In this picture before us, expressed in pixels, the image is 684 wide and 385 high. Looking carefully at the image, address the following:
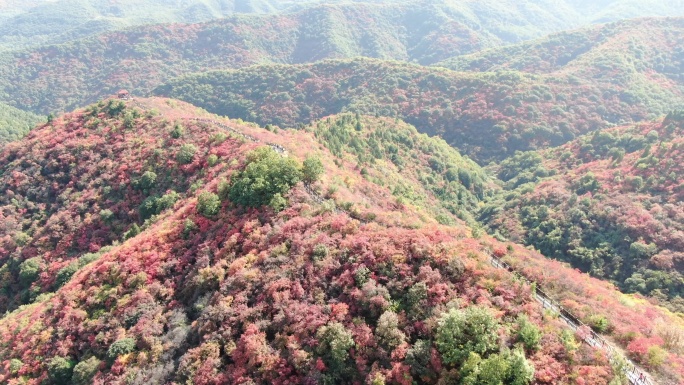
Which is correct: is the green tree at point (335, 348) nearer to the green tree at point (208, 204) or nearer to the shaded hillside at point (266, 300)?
the shaded hillside at point (266, 300)

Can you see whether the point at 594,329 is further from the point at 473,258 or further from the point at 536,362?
the point at 473,258

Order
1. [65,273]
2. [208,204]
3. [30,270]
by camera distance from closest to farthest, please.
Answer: [208,204]
[65,273]
[30,270]

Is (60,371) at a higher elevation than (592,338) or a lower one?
lower

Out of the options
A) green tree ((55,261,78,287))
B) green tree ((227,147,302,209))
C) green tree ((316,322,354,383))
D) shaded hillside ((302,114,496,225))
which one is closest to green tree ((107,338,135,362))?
green tree ((227,147,302,209))

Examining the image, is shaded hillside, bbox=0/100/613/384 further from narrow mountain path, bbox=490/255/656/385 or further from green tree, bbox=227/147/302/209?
narrow mountain path, bbox=490/255/656/385

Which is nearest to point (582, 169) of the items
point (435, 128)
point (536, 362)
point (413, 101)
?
point (435, 128)

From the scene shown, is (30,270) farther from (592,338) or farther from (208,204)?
(592,338)

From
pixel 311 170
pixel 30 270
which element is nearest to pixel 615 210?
pixel 311 170
